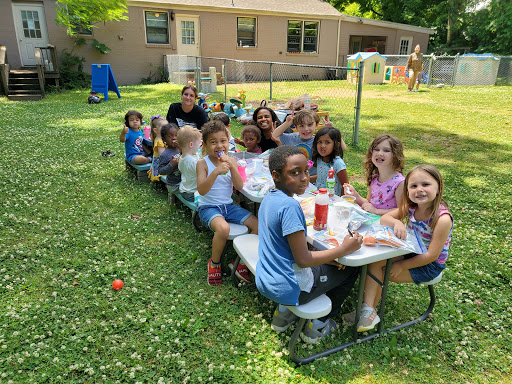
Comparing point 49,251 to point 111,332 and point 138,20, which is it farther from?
point 138,20

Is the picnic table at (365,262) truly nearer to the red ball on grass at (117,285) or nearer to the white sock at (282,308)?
the white sock at (282,308)

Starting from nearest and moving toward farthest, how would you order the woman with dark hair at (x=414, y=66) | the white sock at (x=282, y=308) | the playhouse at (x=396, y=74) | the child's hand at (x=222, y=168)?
the white sock at (x=282, y=308)
the child's hand at (x=222, y=168)
the woman with dark hair at (x=414, y=66)
the playhouse at (x=396, y=74)

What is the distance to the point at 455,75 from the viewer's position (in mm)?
17547

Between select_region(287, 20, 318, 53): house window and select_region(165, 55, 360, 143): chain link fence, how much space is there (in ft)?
4.69

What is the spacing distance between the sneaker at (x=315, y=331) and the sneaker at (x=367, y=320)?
0.79 feet

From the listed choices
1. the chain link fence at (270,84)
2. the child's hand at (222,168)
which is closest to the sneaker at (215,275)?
the child's hand at (222,168)

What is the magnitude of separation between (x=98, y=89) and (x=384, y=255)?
45.8 feet

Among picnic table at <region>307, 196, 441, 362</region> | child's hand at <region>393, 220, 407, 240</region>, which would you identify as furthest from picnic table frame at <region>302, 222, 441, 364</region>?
child's hand at <region>393, 220, 407, 240</region>

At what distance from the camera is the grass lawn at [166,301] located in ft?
8.51

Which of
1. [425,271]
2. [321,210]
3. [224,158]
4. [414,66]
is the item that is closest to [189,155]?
[224,158]

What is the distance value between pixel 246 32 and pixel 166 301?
62.7ft

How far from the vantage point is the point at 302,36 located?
21203 millimetres

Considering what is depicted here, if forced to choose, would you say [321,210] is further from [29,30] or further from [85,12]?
[29,30]

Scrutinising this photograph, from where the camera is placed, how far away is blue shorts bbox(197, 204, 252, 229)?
12.1ft
